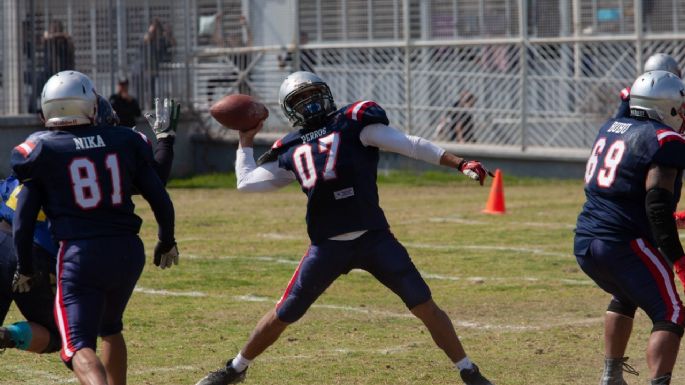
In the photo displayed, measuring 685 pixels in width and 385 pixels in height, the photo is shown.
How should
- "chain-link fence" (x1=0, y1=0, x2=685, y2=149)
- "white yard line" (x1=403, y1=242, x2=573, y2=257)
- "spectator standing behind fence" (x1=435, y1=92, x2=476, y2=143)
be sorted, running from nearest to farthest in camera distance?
1. "white yard line" (x1=403, y1=242, x2=573, y2=257)
2. "chain-link fence" (x1=0, y1=0, x2=685, y2=149)
3. "spectator standing behind fence" (x1=435, y1=92, x2=476, y2=143)

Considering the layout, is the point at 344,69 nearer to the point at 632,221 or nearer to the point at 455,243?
the point at 455,243

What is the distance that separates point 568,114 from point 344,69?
4182mm

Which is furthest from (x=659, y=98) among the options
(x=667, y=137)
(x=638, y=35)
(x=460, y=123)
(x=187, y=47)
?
(x=187, y=47)

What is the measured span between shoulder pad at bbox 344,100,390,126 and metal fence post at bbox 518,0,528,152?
14677 millimetres

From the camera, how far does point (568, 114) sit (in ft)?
70.6

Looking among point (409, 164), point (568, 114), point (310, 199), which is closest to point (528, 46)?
point (568, 114)

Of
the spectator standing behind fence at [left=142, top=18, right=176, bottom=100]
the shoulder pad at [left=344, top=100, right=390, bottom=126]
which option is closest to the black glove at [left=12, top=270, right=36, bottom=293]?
the shoulder pad at [left=344, top=100, right=390, bottom=126]

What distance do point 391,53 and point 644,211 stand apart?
16779mm

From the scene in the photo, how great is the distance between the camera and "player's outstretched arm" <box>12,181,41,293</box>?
6352mm

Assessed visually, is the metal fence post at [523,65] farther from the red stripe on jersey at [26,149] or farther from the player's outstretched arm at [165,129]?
the red stripe on jersey at [26,149]

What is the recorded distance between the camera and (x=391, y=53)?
2350 centimetres

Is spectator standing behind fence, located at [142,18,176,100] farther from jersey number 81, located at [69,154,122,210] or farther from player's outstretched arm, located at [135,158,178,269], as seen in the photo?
jersey number 81, located at [69,154,122,210]

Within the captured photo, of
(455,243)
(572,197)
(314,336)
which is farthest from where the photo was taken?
(572,197)

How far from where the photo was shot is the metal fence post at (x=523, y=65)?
21672 mm
